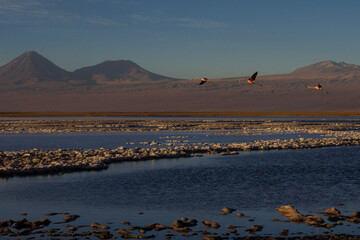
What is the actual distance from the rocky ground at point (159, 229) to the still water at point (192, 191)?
28cm

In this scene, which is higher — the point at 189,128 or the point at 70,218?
the point at 189,128

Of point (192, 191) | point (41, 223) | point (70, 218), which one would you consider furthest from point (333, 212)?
point (41, 223)

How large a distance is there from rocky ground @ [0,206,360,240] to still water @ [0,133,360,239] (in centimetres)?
28

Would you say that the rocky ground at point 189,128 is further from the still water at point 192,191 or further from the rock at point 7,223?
Result: the rock at point 7,223

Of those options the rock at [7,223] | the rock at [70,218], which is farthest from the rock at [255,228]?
the rock at [7,223]

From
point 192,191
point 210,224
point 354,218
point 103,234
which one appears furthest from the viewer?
point 192,191

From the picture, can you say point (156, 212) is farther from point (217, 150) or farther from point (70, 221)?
point (217, 150)

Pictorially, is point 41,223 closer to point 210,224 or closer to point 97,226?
point 97,226

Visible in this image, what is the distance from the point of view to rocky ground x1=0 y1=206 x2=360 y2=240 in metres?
13.6

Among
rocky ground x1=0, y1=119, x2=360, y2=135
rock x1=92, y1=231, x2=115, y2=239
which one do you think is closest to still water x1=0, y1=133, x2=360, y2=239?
rock x1=92, y1=231, x2=115, y2=239

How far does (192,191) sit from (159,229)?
6.19 metres

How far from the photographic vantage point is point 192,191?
20.5 meters

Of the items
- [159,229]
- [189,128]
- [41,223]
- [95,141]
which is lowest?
[159,229]

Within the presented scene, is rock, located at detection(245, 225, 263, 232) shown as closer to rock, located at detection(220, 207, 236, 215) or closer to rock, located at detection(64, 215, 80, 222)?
rock, located at detection(220, 207, 236, 215)
